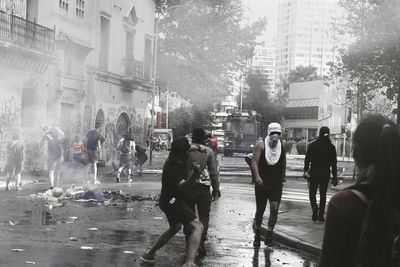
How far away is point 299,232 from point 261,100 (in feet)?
279

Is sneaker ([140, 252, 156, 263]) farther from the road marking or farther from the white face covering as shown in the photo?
the road marking

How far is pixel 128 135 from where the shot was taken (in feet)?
74.3

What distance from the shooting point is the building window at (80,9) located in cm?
2810

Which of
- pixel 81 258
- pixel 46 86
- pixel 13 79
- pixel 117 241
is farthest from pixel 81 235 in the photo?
pixel 46 86

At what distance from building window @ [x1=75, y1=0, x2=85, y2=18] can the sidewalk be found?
17691 mm

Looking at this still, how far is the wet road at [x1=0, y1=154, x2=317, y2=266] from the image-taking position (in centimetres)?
794

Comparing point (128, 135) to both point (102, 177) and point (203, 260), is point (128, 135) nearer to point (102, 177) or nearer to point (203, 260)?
point (102, 177)

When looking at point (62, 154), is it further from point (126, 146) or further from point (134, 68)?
point (134, 68)

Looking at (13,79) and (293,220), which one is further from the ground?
(13,79)

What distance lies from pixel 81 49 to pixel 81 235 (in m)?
19.1

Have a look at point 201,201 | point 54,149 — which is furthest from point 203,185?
point 54,149

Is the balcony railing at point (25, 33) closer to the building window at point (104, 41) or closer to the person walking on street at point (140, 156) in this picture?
the person walking on street at point (140, 156)

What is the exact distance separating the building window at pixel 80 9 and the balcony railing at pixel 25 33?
3.28 m

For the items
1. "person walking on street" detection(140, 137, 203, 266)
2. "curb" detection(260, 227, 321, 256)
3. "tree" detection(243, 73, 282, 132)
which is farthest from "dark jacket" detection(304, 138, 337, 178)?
"tree" detection(243, 73, 282, 132)
